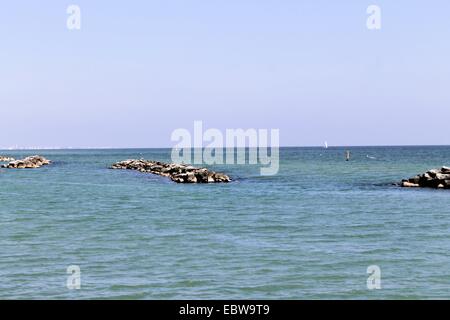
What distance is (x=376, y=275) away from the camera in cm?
1648

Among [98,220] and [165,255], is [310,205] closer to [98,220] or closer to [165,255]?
[98,220]

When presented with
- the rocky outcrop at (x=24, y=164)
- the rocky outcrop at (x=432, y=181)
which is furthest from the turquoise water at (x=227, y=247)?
the rocky outcrop at (x=24, y=164)

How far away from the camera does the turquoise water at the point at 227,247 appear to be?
15.3m

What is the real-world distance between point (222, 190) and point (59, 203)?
14259 millimetres

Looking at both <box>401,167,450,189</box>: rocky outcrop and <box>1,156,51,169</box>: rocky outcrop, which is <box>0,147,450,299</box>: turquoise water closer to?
<box>401,167,450,189</box>: rocky outcrop

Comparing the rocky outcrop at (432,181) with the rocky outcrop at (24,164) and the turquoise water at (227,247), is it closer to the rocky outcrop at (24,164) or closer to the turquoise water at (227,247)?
the turquoise water at (227,247)

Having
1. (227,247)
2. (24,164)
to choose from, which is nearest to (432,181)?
(227,247)

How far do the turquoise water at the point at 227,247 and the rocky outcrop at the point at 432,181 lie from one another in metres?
9.83

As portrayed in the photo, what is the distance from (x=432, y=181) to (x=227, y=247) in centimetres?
3411

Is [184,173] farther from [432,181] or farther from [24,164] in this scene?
A: [24,164]

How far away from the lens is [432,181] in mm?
49812
